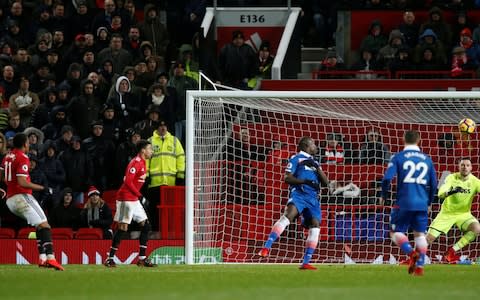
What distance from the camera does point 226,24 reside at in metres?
26.0

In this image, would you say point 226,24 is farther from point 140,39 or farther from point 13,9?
point 13,9

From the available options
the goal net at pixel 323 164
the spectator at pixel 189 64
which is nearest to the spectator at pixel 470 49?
the goal net at pixel 323 164

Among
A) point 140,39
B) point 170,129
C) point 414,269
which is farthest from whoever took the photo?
point 140,39

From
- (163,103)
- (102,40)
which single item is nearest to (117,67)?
(102,40)

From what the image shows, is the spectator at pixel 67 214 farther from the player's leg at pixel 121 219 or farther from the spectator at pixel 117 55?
the player's leg at pixel 121 219

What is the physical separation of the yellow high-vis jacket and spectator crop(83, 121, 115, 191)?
2.97ft

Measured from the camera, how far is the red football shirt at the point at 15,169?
1620cm

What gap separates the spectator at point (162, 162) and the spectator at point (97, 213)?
729 mm

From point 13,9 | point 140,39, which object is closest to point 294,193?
point 140,39

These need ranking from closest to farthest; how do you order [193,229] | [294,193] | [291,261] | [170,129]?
[294,193], [193,229], [291,261], [170,129]

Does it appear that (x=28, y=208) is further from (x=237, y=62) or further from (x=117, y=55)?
(x=237, y=62)

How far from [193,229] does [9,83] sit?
697 cm

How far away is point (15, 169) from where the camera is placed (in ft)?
53.2

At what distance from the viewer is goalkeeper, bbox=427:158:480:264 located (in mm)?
18609
